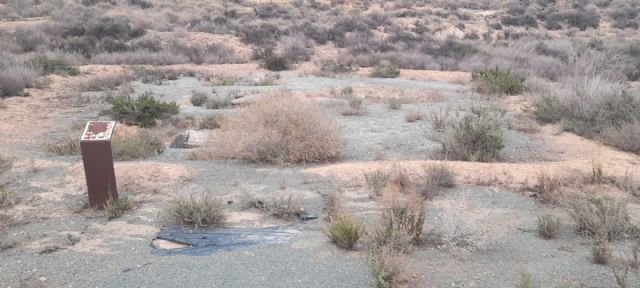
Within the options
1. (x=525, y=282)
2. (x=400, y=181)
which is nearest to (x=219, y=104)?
(x=400, y=181)

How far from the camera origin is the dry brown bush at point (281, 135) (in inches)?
325

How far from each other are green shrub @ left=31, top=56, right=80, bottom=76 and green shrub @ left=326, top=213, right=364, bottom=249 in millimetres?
15588

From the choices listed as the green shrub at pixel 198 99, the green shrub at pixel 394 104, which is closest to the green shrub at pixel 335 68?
the green shrub at pixel 394 104

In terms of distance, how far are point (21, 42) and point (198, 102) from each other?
515 inches

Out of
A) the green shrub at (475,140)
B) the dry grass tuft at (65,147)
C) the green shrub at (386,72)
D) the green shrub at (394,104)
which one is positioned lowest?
the green shrub at (386,72)

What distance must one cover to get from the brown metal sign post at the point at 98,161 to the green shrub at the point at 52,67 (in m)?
13.2

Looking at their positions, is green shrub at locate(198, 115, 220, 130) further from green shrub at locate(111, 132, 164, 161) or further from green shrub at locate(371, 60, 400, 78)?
green shrub at locate(371, 60, 400, 78)

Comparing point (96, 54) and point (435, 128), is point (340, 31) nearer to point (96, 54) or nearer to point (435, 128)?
point (96, 54)

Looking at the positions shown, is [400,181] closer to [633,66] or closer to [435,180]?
[435,180]

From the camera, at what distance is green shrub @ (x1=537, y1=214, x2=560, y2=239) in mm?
5328

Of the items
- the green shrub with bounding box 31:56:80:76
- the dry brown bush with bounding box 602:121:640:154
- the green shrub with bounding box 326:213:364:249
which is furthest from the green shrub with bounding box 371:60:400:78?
the green shrub with bounding box 326:213:364:249

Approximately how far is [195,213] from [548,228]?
12.3 feet

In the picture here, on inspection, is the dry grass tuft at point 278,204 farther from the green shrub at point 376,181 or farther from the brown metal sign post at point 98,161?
the brown metal sign post at point 98,161

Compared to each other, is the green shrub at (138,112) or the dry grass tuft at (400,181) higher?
the dry grass tuft at (400,181)
